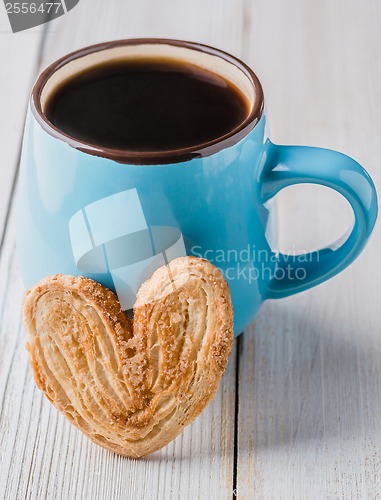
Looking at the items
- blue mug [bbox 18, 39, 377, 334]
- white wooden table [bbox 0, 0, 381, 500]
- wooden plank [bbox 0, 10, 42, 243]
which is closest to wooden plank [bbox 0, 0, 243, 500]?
white wooden table [bbox 0, 0, 381, 500]

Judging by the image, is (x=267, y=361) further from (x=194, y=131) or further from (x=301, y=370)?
(x=194, y=131)

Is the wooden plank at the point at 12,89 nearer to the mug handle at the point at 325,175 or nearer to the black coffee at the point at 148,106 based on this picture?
the black coffee at the point at 148,106

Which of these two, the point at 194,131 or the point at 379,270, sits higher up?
the point at 194,131

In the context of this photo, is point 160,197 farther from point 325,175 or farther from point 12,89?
point 12,89

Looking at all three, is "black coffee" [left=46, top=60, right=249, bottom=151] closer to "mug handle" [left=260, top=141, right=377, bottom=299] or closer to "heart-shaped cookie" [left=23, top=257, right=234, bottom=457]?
"mug handle" [left=260, top=141, right=377, bottom=299]

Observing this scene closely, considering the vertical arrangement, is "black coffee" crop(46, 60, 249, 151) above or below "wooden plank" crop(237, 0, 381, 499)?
above

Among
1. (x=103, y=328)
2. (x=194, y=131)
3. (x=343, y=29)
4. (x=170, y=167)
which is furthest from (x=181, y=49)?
(x=343, y=29)
